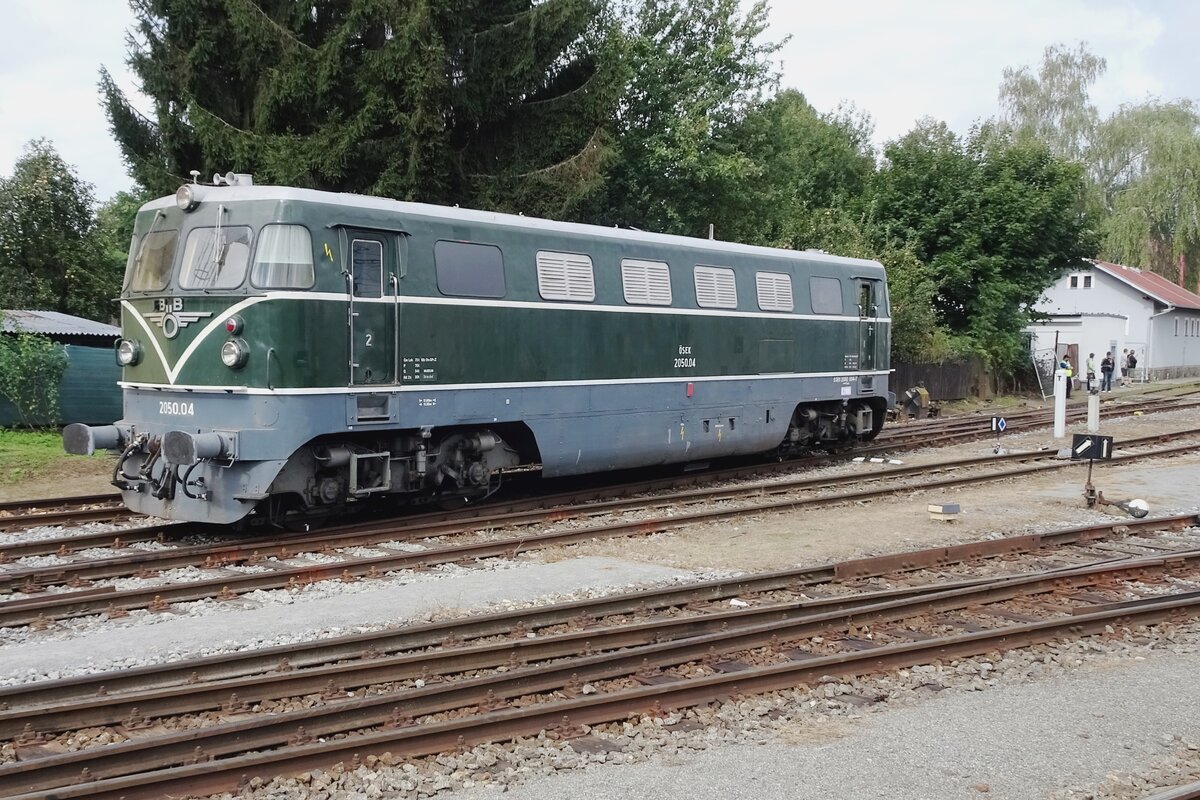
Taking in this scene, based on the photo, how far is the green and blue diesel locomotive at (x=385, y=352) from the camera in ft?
36.1

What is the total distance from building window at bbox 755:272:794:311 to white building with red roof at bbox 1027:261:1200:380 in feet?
106

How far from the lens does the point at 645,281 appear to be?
15188 mm

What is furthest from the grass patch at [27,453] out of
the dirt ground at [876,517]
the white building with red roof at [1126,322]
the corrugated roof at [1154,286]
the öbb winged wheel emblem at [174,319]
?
the corrugated roof at [1154,286]

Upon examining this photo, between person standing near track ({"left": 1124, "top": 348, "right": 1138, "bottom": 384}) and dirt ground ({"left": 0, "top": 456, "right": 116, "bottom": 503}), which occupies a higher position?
person standing near track ({"left": 1124, "top": 348, "right": 1138, "bottom": 384})

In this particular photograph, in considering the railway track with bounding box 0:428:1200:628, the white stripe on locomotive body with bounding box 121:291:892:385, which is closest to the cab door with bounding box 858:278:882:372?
the railway track with bounding box 0:428:1200:628

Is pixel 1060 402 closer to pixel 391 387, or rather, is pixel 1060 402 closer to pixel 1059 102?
pixel 391 387

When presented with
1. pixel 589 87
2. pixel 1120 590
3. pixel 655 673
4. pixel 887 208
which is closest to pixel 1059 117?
pixel 887 208

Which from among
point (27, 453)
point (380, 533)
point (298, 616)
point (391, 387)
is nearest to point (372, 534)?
point (380, 533)

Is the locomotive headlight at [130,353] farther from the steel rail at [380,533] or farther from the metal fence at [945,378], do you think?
the metal fence at [945,378]

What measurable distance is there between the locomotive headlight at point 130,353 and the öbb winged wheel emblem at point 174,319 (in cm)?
50

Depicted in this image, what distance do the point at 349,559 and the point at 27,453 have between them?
9.63 m

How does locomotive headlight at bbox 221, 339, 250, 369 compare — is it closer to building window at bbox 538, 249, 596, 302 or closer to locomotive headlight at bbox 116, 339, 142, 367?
locomotive headlight at bbox 116, 339, 142, 367

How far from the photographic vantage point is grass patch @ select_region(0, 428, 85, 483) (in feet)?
53.8

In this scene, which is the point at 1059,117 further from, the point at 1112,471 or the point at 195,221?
the point at 195,221
